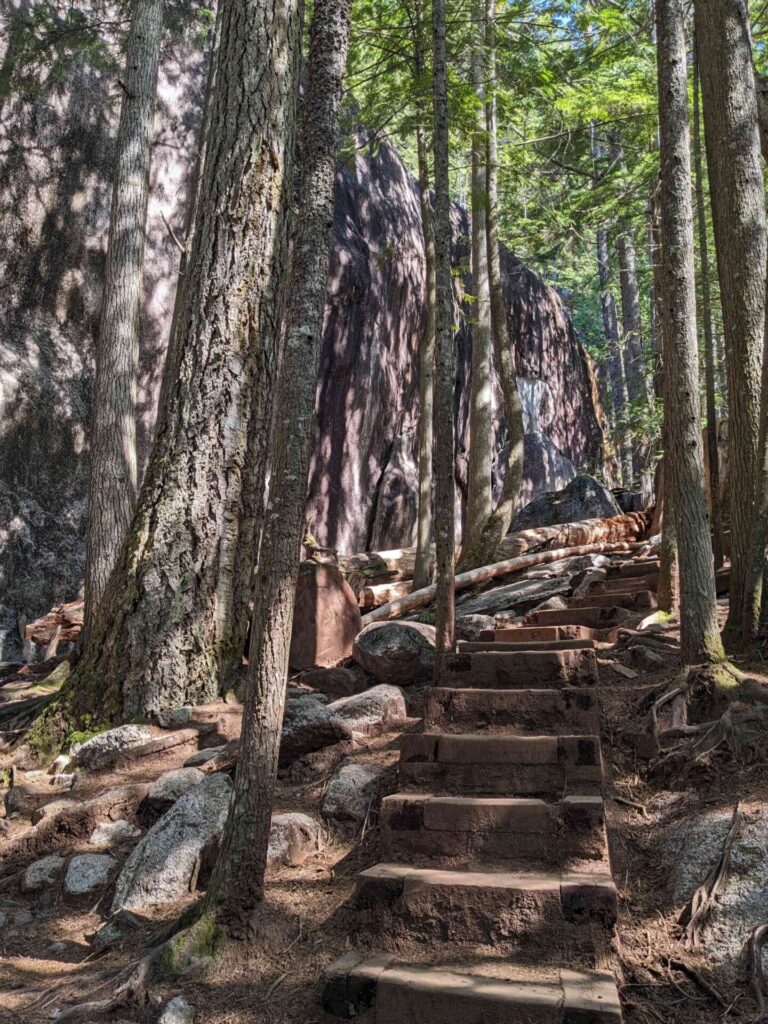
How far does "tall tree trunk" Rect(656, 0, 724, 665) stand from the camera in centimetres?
562

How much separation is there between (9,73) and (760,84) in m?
9.29

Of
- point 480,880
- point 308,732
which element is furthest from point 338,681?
point 480,880

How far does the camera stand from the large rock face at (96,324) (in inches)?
472

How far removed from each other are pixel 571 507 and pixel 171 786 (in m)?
10.7

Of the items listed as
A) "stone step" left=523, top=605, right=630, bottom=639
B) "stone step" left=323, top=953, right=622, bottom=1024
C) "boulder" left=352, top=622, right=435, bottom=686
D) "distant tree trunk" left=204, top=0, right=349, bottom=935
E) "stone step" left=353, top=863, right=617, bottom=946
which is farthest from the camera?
"stone step" left=523, top=605, right=630, bottom=639

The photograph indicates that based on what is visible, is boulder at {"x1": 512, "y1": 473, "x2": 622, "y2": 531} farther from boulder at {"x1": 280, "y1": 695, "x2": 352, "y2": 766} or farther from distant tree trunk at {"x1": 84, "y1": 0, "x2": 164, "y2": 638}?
boulder at {"x1": 280, "y1": 695, "x2": 352, "y2": 766}

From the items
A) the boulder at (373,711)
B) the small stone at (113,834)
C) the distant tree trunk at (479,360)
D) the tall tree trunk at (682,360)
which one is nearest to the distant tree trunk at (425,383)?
the distant tree trunk at (479,360)

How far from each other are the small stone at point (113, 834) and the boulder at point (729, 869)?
2981mm

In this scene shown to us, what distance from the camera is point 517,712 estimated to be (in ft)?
15.6

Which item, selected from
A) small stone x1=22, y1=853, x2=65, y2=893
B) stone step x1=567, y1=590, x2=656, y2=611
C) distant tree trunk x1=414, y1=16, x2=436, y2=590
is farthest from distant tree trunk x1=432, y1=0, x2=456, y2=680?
distant tree trunk x1=414, y1=16, x2=436, y2=590

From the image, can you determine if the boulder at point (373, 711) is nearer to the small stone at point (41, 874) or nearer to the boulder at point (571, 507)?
the small stone at point (41, 874)

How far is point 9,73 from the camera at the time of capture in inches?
445

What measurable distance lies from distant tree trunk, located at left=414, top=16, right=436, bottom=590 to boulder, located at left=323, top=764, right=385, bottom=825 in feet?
20.3

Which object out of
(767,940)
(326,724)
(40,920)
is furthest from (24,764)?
(767,940)
